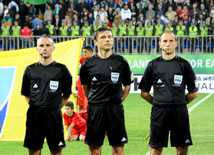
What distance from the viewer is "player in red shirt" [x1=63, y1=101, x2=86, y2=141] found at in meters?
10.4

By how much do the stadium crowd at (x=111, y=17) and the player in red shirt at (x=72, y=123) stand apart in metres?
13.3

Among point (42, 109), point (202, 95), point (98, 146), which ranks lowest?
point (202, 95)

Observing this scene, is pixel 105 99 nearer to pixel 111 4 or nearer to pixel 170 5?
pixel 170 5

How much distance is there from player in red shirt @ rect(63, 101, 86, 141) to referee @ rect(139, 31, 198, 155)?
3860 millimetres

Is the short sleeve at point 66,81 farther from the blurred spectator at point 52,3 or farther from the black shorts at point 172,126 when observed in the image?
the blurred spectator at point 52,3

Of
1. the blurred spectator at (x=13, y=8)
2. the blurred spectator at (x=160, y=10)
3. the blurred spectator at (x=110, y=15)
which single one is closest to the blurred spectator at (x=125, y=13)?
the blurred spectator at (x=110, y=15)

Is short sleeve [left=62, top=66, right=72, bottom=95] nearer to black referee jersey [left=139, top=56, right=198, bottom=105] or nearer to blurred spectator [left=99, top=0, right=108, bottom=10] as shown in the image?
black referee jersey [left=139, top=56, right=198, bottom=105]

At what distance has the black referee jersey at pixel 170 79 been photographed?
6.64m

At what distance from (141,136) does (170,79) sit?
479 cm

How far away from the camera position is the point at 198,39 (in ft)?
77.3

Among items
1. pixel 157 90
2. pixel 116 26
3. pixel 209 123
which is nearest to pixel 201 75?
pixel 116 26

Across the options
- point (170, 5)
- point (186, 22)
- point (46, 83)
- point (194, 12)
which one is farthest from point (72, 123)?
point (170, 5)

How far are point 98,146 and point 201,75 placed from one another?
642 inches

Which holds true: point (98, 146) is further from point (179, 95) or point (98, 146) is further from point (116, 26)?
point (116, 26)
